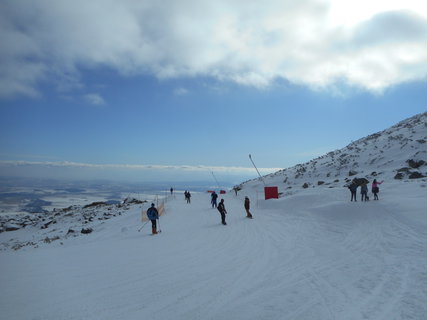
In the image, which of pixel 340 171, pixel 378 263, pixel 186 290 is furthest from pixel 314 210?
pixel 340 171

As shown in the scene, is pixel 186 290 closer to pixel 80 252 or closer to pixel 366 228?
Answer: pixel 80 252

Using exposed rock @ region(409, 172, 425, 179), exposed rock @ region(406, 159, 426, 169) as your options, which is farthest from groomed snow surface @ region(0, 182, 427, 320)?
exposed rock @ region(406, 159, 426, 169)

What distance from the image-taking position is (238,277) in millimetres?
7652

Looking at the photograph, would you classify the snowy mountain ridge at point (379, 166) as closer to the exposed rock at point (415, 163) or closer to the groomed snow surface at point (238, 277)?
the exposed rock at point (415, 163)

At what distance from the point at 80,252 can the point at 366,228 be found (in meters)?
14.5

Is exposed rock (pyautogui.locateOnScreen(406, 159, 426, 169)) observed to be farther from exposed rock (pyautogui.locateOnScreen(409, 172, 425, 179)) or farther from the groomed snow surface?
the groomed snow surface

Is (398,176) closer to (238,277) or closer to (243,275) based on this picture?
(243,275)

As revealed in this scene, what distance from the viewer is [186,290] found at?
6781 mm

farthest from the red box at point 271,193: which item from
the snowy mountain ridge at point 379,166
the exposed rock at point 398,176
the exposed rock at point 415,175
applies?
the exposed rock at point 415,175

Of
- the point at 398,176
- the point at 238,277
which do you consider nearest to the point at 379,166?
the point at 398,176

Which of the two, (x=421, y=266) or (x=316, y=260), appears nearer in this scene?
(x=421, y=266)

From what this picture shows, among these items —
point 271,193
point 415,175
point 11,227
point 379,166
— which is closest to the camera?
point 415,175

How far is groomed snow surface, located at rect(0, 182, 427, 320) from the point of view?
5.62 metres

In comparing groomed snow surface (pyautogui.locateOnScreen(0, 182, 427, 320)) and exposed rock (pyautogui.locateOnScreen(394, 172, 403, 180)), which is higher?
exposed rock (pyautogui.locateOnScreen(394, 172, 403, 180))
